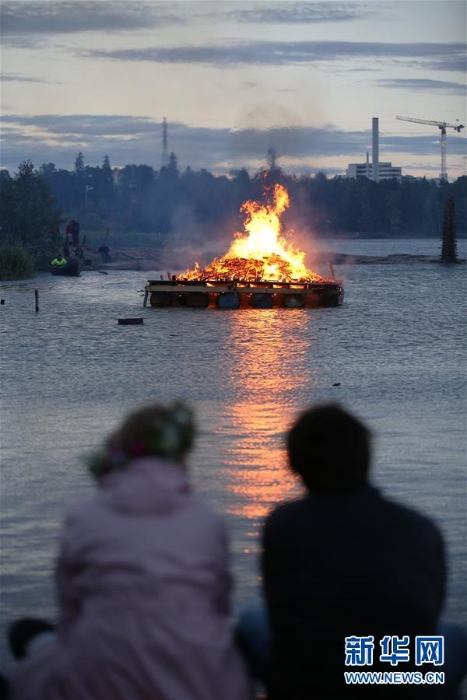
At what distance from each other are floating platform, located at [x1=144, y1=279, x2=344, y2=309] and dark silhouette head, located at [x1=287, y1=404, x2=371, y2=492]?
63099mm

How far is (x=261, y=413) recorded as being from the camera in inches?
923

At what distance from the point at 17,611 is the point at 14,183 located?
430 ft

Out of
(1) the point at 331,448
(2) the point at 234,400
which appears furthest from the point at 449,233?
(1) the point at 331,448

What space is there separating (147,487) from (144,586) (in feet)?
1.17

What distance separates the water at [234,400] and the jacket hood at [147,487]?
3.70 meters

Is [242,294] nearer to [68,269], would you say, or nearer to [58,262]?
[68,269]

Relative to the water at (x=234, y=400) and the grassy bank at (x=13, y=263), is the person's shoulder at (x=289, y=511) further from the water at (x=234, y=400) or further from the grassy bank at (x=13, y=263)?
the grassy bank at (x=13, y=263)

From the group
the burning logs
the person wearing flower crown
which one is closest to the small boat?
the burning logs

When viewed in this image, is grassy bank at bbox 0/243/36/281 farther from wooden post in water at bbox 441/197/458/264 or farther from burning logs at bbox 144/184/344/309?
wooden post in water at bbox 441/197/458/264

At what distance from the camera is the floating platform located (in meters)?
68.8

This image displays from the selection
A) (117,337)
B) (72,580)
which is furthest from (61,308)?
(72,580)

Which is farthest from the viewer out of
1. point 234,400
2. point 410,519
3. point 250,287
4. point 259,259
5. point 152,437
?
point 259,259

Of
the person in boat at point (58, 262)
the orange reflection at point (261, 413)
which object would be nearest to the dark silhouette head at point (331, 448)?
the orange reflection at point (261, 413)

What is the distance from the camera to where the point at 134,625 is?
16.7ft
